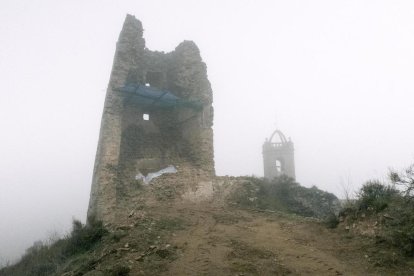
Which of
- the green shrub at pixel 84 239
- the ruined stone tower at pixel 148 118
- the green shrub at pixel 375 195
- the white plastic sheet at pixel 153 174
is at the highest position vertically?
the ruined stone tower at pixel 148 118

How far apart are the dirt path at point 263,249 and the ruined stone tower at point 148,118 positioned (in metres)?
3.31

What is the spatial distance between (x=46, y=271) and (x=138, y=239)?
3.40 metres

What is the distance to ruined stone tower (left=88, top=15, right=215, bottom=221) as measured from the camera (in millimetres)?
10664

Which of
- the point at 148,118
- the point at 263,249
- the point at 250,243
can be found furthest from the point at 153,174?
the point at 263,249

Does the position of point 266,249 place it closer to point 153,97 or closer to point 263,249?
point 263,249

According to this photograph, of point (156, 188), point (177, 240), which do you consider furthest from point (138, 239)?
point (156, 188)

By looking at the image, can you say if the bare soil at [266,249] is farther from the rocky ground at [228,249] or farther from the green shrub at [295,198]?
the green shrub at [295,198]

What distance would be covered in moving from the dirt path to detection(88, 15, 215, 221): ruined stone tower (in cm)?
331

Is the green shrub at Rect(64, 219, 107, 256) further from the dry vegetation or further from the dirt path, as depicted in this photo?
the dirt path

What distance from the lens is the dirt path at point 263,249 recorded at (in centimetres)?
494

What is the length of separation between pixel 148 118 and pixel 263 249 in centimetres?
838

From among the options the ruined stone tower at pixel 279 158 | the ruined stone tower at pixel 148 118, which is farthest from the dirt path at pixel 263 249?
the ruined stone tower at pixel 279 158

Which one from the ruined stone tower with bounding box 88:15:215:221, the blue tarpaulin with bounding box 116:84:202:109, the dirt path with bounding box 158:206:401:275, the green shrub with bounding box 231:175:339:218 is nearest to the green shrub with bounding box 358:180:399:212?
the dirt path with bounding box 158:206:401:275

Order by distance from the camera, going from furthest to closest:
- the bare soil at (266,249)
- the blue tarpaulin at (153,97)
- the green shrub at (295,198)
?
the green shrub at (295,198) < the blue tarpaulin at (153,97) < the bare soil at (266,249)
